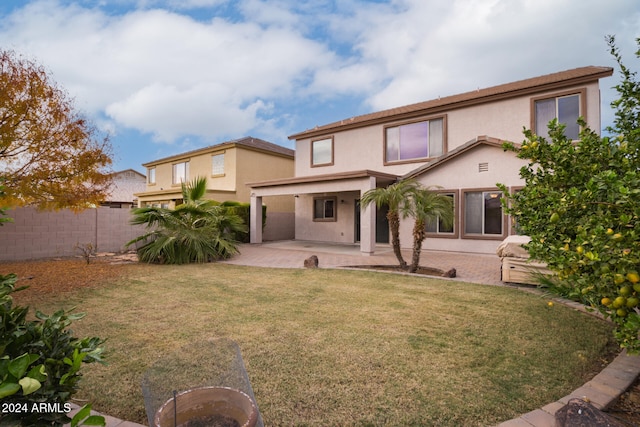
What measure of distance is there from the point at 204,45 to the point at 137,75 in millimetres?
3635

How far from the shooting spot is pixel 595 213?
105 inches

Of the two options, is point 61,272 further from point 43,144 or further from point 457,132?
point 457,132

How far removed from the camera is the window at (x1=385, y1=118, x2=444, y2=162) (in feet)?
50.9

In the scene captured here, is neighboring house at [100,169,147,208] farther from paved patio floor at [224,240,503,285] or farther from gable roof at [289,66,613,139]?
paved patio floor at [224,240,503,285]

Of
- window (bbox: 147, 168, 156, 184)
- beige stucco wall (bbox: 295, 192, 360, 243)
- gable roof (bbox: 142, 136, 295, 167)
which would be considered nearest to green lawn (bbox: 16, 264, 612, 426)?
beige stucco wall (bbox: 295, 192, 360, 243)

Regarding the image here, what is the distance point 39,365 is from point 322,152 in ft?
60.2

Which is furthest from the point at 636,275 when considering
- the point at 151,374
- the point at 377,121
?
the point at 377,121

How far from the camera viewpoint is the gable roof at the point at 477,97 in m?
12.1

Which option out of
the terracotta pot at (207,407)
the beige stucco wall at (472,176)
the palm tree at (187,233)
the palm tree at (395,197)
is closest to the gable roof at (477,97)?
the beige stucco wall at (472,176)

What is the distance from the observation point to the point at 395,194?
9453 millimetres

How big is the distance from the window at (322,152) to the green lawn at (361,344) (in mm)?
12509

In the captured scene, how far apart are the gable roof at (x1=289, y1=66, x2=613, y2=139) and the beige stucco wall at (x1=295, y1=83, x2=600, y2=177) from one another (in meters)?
0.23

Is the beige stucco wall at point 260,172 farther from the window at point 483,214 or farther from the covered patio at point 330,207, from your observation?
the window at point 483,214

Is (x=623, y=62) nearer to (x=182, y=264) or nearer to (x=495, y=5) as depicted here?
(x=495, y=5)
